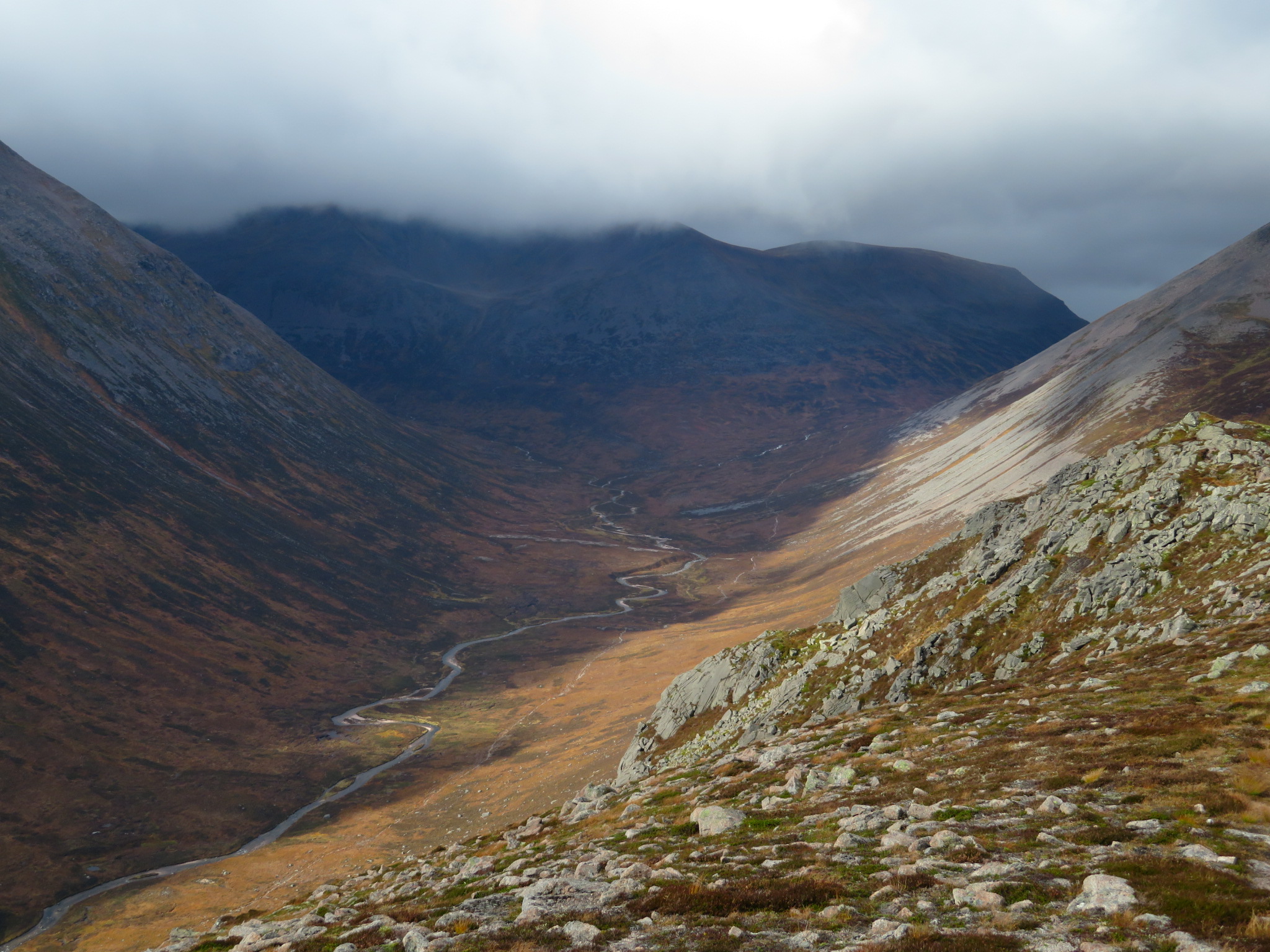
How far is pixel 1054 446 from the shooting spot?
146 meters

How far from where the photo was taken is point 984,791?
68.3 feet

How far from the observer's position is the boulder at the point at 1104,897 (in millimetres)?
12930

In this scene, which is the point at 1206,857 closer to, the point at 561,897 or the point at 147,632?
the point at 561,897

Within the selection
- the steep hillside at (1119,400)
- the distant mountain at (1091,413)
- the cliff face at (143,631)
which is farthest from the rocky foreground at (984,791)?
the steep hillside at (1119,400)

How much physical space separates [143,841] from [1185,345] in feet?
672

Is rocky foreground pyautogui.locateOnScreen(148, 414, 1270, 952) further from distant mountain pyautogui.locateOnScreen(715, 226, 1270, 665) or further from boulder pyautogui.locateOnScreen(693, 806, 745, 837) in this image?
distant mountain pyautogui.locateOnScreen(715, 226, 1270, 665)

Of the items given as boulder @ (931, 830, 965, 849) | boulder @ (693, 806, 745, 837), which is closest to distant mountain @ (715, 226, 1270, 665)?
boulder @ (693, 806, 745, 837)

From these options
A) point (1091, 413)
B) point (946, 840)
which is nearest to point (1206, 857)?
point (946, 840)

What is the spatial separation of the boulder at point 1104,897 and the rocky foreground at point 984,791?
0.15 ft

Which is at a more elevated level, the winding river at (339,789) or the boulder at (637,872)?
the boulder at (637,872)

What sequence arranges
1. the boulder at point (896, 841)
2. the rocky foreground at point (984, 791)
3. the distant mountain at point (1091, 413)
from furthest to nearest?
the distant mountain at point (1091, 413) → the boulder at point (896, 841) → the rocky foreground at point (984, 791)

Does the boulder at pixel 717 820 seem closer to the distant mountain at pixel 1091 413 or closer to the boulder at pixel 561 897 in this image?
the boulder at pixel 561 897

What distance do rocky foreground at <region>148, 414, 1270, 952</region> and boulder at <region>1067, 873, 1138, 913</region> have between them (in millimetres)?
46

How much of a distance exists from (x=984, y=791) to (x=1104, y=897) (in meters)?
7.83
